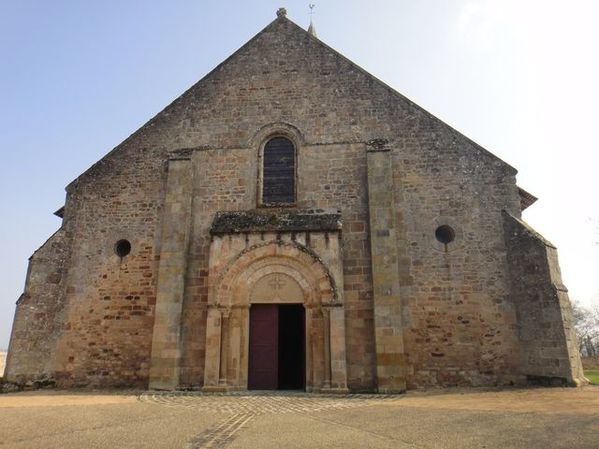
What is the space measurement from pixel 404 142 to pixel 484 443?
29.6 feet

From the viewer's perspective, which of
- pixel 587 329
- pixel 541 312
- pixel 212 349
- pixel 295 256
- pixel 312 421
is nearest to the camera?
pixel 312 421

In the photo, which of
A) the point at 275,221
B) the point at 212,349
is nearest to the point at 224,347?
the point at 212,349

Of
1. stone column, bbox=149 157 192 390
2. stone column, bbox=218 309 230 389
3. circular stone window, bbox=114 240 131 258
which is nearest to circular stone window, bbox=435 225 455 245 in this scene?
stone column, bbox=218 309 230 389

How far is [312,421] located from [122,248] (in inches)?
336

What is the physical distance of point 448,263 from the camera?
449 inches

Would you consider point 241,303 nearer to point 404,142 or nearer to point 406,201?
point 406,201

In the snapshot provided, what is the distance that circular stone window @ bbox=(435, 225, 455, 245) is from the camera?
11648mm

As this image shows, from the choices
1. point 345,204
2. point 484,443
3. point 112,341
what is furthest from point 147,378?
point 484,443

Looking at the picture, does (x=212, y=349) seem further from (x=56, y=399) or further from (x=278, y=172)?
(x=278, y=172)

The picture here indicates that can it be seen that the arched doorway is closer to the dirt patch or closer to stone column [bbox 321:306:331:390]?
stone column [bbox 321:306:331:390]

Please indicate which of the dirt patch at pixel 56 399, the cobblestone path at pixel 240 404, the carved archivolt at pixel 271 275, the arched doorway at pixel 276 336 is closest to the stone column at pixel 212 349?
the carved archivolt at pixel 271 275

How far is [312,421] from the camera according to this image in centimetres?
642

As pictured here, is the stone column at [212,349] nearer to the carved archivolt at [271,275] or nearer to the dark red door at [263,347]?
the carved archivolt at [271,275]

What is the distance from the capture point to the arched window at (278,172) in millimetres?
12617
